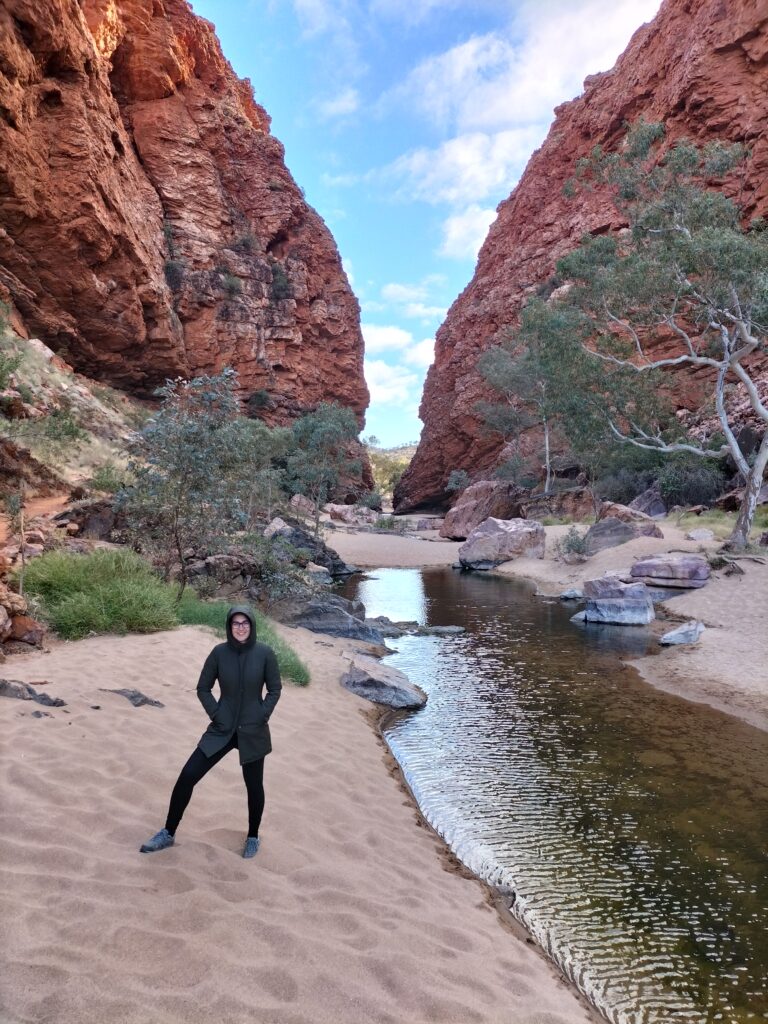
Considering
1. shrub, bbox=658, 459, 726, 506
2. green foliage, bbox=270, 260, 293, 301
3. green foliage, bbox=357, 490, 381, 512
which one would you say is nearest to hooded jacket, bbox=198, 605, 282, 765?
shrub, bbox=658, 459, 726, 506

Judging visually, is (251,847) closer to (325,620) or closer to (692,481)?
(325,620)

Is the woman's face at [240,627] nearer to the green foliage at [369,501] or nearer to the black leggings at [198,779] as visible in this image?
the black leggings at [198,779]

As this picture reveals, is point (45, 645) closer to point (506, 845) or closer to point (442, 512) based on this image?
point (506, 845)

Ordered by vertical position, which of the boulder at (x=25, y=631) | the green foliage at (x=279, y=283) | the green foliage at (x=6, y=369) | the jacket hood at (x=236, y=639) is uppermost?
the green foliage at (x=279, y=283)

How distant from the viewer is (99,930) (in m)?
2.55

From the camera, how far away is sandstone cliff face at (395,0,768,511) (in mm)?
36031

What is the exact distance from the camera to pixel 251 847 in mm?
3609

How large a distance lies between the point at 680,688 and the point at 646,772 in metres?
3.45

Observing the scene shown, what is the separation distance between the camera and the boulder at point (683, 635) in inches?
460

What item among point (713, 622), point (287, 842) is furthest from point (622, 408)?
point (287, 842)

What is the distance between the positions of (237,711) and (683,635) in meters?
10.9

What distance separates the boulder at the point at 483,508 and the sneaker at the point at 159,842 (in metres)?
37.8

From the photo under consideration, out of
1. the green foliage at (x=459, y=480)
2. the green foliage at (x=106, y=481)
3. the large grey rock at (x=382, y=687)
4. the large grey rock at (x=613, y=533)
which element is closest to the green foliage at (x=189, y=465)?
the large grey rock at (x=382, y=687)

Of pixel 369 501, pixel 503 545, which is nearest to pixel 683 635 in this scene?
pixel 503 545
